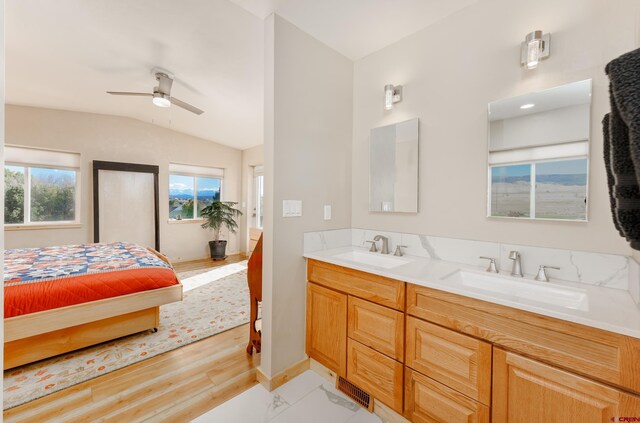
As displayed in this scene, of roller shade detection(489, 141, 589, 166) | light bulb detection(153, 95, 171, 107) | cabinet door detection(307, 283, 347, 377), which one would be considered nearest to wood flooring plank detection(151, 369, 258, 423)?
cabinet door detection(307, 283, 347, 377)

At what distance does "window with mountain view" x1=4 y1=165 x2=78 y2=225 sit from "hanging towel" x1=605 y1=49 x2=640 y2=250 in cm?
621

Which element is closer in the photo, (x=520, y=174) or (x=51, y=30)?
(x=520, y=174)

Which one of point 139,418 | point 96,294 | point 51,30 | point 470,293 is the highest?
point 51,30

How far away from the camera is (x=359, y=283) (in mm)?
1680

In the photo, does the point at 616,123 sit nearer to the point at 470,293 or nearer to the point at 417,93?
the point at 470,293

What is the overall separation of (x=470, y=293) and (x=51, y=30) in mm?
3945

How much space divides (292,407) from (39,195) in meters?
5.27

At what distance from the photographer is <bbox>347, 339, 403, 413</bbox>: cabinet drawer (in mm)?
1489

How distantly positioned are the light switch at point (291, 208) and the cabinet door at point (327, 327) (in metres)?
0.57

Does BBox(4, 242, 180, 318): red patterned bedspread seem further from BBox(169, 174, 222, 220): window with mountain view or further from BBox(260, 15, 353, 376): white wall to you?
BBox(169, 174, 222, 220): window with mountain view

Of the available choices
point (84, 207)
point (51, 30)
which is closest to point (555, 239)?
point (51, 30)

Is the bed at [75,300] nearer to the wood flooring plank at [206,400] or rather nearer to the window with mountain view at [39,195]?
the wood flooring plank at [206,400]

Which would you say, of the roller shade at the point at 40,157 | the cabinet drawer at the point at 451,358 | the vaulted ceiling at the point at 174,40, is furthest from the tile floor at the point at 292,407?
the roller shade at the point at 40,157

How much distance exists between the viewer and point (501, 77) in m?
1.58
